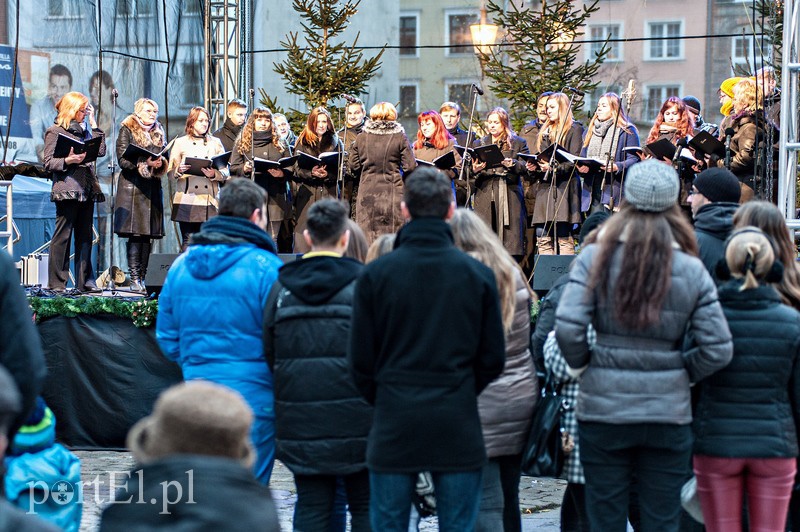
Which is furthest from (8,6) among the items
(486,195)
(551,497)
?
(551,497)

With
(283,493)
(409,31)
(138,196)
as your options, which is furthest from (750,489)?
(409,31)

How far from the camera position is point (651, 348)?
392cm

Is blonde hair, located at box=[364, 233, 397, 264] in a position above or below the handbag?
above

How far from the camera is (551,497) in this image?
6977mm

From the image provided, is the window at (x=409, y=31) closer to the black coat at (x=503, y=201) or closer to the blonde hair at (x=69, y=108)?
the black coat at (x=503, y=201)

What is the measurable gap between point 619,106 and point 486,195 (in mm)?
1451

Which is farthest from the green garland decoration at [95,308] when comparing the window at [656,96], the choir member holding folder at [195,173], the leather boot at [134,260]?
the window at [656,96]

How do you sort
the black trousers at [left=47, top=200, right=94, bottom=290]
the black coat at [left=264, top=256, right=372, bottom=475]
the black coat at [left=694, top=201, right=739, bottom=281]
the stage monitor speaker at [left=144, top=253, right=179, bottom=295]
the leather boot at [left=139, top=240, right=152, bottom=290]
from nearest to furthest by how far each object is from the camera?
the black coat at [left=264, top=256, right=372, bottom=475], the black coat at [left=694, top=201, right=739, bottom=281], the stage monitor speaker at [left=144, top=253, right=179, bottom=295], the black trousers at [left=47, top=200, right=94, bottom=290], the leather boot at [left=139, top=240, right=152, bottom=290]

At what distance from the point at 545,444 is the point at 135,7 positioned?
1322cm

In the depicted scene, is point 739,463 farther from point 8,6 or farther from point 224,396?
point 8,6

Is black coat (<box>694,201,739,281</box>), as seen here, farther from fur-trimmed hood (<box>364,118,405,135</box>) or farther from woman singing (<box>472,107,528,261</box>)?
fur-trimmed hood (<box>364,118,405,135</box>)

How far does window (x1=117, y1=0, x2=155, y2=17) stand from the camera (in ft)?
52.2

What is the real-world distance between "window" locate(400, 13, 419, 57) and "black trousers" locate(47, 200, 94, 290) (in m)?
27.5

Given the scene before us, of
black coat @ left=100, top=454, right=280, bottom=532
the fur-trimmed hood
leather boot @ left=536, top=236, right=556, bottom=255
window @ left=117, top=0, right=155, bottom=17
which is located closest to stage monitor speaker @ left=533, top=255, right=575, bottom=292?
leather boot @ left=536, top=236, right=556, bottom=255
